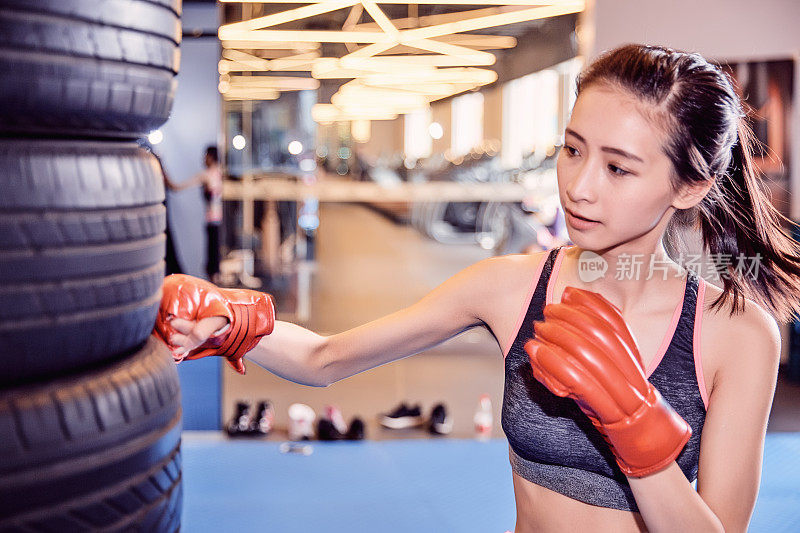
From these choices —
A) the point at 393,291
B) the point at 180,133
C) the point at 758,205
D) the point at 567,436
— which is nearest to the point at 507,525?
the point at 567,436

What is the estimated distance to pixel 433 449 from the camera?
332 centimetres

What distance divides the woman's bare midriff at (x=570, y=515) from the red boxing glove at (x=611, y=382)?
236 millimetres

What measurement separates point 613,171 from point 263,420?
287 cm

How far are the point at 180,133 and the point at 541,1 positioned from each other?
4.44 metres

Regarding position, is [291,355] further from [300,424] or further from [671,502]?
[300,424]

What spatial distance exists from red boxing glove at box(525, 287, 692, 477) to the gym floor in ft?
4.98

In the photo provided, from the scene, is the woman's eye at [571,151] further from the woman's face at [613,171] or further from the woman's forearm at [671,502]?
the woman's forearm at [671,502]

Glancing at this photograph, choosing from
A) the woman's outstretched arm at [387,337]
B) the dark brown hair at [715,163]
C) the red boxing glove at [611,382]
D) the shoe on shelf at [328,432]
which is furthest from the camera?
the shoe on shelf at [328,432]

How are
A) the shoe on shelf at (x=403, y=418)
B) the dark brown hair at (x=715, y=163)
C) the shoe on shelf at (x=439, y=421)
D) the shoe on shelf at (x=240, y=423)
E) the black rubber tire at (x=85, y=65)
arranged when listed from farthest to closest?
the shoe on shelf at (x=403, y=418) < the shoe on shelf at (x=439, y=421) < the shoe on shelf at (x=240, y=423) < the dark brown hair at (x=715, y=163) < the black rubber tire at (x=85, y=65)

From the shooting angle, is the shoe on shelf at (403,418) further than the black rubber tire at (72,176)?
Yes

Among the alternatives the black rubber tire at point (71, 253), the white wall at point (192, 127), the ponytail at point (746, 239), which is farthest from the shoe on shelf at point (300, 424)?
the white wall at point (192, 127)

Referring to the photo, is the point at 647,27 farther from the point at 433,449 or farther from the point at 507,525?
the point at 507,525

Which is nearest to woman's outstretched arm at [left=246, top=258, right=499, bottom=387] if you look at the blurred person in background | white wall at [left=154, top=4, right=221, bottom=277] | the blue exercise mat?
the blue exercise mat

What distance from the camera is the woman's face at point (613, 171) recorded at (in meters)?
1.17
